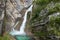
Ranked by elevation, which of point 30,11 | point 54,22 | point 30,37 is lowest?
point 30,37

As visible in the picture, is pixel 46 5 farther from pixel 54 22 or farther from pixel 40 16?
pixel 54 22

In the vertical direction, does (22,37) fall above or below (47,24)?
below

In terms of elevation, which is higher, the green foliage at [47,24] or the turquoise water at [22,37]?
the green foliage at [47,24]

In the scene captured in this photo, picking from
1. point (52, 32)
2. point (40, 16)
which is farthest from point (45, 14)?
point (52, 32)

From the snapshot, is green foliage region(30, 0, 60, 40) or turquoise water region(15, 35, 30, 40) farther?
turquoise water region(15, 35, 30, 40)

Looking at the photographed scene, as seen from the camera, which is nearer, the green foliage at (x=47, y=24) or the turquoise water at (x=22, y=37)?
the green foliage at (x=47, y=24)

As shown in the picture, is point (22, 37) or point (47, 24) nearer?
point (47, 24)

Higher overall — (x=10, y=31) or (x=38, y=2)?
(x=38, y=2)

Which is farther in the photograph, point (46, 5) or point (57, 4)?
point (46, 5)

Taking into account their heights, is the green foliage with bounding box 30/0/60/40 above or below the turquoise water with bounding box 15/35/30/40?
above

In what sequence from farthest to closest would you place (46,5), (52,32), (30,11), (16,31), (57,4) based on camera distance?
(30,11)
(16,31)
(46,5)
(57,4)
(52,32)

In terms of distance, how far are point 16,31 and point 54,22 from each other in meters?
4.17

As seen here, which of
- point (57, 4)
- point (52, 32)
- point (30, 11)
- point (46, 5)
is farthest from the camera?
point (30, 11)

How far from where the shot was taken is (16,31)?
15.2 metres
